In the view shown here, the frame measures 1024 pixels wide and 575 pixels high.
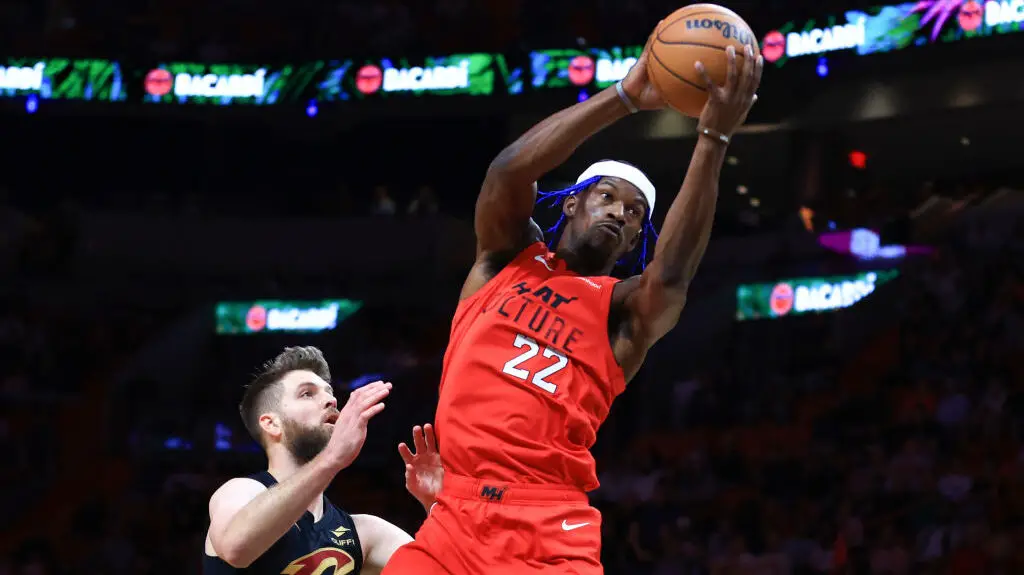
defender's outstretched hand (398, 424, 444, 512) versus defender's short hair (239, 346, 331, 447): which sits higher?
defender's short hair (239, 346, 331, 447)

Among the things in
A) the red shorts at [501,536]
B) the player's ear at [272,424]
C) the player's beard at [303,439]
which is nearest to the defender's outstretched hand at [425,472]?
the red shorts at [501,536]

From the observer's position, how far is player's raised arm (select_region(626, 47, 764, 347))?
3.39 metres

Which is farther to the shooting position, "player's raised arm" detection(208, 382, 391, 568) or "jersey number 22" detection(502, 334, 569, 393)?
"player's raised arm" detection(208, 382, 391, 568)

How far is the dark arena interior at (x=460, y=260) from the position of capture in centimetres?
1080

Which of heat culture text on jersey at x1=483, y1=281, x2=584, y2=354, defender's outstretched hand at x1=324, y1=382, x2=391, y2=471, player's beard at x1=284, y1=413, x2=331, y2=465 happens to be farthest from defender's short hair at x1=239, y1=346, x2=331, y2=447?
heat culture text on jersey at x1=483, y1=281, x2=584, y2=354

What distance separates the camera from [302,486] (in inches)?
149

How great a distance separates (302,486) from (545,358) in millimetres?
877

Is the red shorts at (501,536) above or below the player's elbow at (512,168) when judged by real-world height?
below

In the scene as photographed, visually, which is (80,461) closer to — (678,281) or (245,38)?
(245,38)

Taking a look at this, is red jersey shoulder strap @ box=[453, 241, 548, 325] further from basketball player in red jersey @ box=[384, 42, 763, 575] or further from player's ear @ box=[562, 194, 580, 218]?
player's ear @ box=[562, 194, 580, 218]

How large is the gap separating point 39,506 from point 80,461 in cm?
75

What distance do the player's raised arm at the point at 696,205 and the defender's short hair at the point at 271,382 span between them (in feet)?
4.93

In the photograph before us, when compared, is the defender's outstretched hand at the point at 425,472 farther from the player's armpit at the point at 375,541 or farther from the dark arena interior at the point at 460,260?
the dark arena interior at the point at 460,260

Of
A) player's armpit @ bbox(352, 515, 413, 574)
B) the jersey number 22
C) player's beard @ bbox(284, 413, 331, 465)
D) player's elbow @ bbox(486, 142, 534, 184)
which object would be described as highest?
player's elbow @ bbox(486, 142, 534, 184)
